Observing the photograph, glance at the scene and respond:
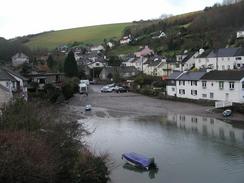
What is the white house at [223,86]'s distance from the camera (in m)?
45.5

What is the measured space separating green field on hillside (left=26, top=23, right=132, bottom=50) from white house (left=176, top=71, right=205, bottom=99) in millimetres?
95598

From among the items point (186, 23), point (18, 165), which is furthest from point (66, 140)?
point (186, 23)

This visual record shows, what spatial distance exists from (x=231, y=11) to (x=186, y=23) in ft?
75.1

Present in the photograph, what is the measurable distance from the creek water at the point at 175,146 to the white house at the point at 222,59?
3011 cm

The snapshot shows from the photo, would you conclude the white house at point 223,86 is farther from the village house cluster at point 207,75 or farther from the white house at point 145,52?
the white house at point 145,52

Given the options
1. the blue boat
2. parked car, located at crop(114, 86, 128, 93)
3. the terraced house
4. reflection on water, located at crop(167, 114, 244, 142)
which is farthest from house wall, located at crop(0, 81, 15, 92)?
parked car, located at crop(114, 86, 128, 93)

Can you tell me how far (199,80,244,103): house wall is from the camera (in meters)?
45.4

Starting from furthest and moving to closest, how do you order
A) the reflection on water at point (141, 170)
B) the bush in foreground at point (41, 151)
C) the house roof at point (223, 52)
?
the house roof at point (223, 52) → the reflection on water at point (141, 170) → the bush in foreground at point (41, 151)

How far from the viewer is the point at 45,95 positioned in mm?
46969

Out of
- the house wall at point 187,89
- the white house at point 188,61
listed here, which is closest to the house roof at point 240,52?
the white house at point 188,61

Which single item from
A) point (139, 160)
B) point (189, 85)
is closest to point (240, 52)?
point (189, 85)

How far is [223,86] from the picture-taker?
157ft

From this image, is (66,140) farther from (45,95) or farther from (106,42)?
(106,42)

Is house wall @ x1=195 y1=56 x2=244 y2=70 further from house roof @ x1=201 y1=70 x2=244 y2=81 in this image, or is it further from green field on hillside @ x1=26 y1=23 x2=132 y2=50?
green field on hillside @ x1=26 y1=23 x2=132 y2=50
